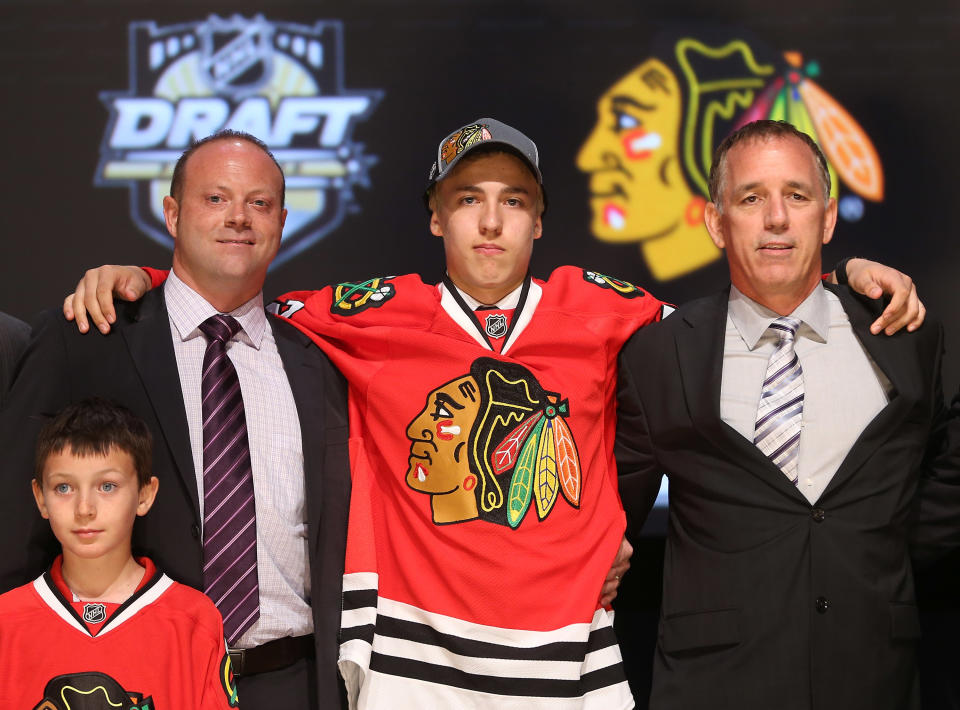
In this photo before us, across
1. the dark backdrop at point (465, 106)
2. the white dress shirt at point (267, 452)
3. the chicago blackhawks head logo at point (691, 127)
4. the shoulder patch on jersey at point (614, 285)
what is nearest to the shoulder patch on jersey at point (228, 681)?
the white dress shirt at point (267, 452)

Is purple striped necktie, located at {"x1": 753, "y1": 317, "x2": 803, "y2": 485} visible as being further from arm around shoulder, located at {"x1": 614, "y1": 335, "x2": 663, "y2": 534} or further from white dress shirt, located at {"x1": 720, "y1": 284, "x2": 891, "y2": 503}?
arm around shoulder, located at {"x1": 614, "y1": 335, "x2": 663, "y2": 534}

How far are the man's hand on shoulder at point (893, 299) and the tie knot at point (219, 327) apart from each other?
4.67 feet

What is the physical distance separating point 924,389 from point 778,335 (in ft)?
1.05

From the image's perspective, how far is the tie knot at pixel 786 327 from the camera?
2.24 metres

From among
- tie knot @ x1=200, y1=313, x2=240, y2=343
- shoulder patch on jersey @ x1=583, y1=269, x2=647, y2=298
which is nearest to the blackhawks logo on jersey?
tie knot @ x1=200, y1=313, x2=240, y2=343

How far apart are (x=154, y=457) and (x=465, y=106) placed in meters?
2.03

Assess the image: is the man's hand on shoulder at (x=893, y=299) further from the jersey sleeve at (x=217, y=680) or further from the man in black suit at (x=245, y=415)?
the jersey sleeve at (x=217, y=680)

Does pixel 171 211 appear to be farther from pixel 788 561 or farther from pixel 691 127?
pixel 691 127

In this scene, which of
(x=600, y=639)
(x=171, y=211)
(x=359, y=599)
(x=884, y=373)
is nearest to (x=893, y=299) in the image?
(x=884, y=373)

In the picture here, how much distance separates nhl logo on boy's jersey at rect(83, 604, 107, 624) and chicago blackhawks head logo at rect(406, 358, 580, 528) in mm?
662

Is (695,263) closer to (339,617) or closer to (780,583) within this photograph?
(780,583)

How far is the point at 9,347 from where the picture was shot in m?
2.30

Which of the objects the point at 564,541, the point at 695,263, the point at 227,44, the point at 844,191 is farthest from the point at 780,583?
the point at 227,44

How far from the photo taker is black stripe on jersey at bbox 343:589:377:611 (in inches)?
85.0
